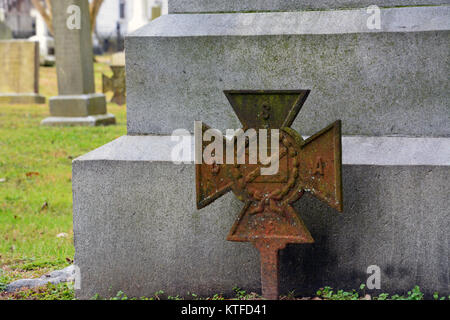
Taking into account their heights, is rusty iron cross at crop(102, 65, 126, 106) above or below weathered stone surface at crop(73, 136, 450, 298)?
above

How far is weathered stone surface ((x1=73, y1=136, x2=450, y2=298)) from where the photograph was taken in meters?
3.10

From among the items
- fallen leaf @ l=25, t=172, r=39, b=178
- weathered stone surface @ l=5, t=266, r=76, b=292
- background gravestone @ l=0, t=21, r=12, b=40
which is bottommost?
weathered stone surface @ l=5, t=266, r=76, b=292

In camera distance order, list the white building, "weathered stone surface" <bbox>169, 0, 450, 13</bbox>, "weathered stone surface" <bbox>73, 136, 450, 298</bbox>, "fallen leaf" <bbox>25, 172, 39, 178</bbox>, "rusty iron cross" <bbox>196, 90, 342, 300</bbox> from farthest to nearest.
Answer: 1. the white building
2. "fallen leaf" <bbox>25, 172, 39, 178</bbox>
3. "weathered stone surface" <bbox>169, 0, 450, 13</bbox>
4. "weathered stone surface" <bbox>73, 136, 450, 298</bbox>
5. "rusty iron cross" <bbox>196, 90, 342, 300</bbox>

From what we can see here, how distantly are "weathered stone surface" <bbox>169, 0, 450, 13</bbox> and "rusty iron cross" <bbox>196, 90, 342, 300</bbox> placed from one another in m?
0.91

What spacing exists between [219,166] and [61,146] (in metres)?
6.37

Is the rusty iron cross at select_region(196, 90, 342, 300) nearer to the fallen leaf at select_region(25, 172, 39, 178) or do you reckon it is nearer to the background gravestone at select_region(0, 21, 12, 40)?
the fallen leaf at select_region(25, 172, 39, 178)

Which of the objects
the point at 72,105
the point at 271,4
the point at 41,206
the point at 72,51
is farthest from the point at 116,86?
the point at 271,4

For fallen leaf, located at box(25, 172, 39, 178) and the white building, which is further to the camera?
the white building

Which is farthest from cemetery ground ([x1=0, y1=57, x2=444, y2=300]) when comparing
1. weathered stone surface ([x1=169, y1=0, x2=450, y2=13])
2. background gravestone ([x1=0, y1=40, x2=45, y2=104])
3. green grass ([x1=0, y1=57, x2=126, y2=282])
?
background gravestone ([x1=0, y1=40, x2=45, y2=104])

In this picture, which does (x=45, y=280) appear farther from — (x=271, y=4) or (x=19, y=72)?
(x=19, y=72)

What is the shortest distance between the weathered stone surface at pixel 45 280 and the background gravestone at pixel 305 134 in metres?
0.44

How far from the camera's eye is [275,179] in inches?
112

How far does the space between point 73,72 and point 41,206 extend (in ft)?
18.3
